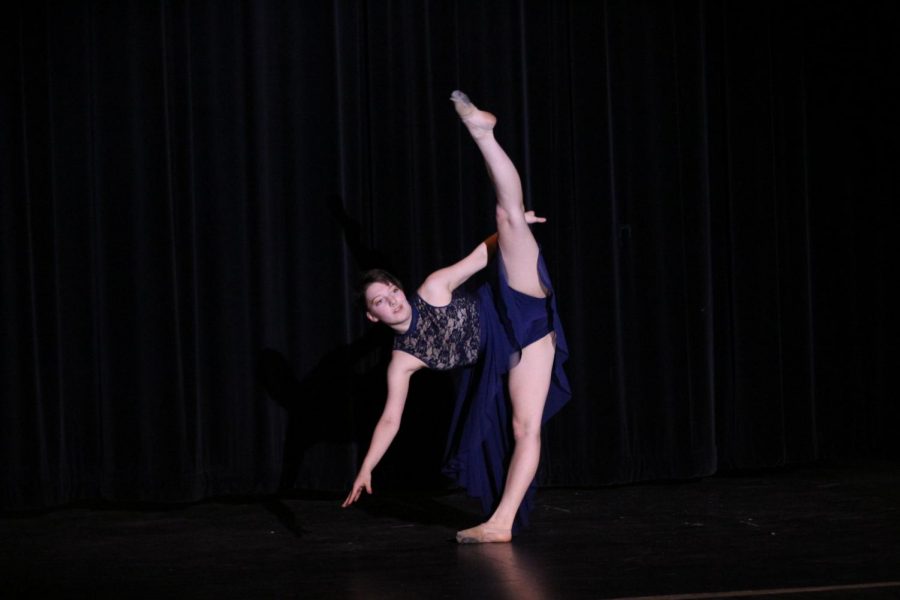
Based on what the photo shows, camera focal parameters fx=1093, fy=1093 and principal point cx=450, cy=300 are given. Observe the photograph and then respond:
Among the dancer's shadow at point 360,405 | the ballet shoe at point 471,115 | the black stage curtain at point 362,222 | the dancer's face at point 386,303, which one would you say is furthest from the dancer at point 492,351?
the black stage curtain at point 362,222

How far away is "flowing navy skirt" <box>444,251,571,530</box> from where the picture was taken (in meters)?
3.69

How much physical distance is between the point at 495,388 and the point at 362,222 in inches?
52.9

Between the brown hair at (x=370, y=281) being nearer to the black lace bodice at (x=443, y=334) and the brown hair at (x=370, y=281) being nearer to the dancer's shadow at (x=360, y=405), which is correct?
the black lace bodice at (x=443, y=334)

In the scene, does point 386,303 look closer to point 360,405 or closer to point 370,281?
point 370,281

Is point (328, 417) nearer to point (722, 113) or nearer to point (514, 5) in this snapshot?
point (514, 5)

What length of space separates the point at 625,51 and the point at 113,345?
8.74ft

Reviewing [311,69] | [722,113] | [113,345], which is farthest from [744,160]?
[113,345]

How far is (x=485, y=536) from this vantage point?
3.54 meters

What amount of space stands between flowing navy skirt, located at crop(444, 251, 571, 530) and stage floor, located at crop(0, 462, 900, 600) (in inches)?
8.7

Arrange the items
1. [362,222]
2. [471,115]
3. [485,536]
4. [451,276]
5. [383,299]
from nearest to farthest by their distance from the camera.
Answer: [471,115]
[383,299]
[485,536]
[451,276]
[362,222]

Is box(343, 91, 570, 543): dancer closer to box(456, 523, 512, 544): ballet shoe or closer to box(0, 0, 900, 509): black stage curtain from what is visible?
box(456, 523, 512, 544): ballet shoe

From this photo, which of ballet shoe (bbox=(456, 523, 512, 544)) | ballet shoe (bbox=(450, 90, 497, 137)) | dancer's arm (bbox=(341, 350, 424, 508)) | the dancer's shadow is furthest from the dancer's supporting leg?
the dancer's shadow

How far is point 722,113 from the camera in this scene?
17.3 feet

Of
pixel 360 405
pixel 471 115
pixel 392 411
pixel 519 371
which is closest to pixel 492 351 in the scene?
pixel 519 371
